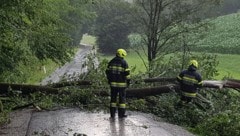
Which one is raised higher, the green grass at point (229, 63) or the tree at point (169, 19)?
the tree at point (169, 19)

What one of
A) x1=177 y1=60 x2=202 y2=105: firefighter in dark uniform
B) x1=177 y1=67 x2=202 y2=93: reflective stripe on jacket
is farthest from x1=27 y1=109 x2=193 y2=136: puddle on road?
x1=177 y1=67 x2=202 y2=93: reflective stripe on jacket

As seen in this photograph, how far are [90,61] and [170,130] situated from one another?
17.5 feet

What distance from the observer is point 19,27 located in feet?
42.9

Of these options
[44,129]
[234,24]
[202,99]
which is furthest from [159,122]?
[234,24]

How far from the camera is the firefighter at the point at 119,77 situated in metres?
10.1

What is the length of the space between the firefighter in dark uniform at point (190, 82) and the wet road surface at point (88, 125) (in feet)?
3.66

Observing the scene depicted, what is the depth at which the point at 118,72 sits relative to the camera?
10.1 meters

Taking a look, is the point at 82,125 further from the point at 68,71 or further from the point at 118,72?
the point at 68,71

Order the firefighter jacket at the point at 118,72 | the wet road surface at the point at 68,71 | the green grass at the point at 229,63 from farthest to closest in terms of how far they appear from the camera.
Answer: the green grass at the point at 229,63 < the wet road surface at the point at 68,71 < the firefighter jacket at the point at 118,72

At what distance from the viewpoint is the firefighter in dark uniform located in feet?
36.7

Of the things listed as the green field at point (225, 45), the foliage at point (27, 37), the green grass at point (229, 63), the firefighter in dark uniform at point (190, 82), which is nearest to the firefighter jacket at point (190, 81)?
the firefighter in dark uniform at point (190, 82)

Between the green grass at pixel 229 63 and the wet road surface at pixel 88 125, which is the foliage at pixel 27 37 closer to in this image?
the wet road surface at pixel 88 125

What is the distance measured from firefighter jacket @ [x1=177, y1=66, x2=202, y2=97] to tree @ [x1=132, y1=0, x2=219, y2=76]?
35.4 feet

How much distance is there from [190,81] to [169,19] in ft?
38.4
